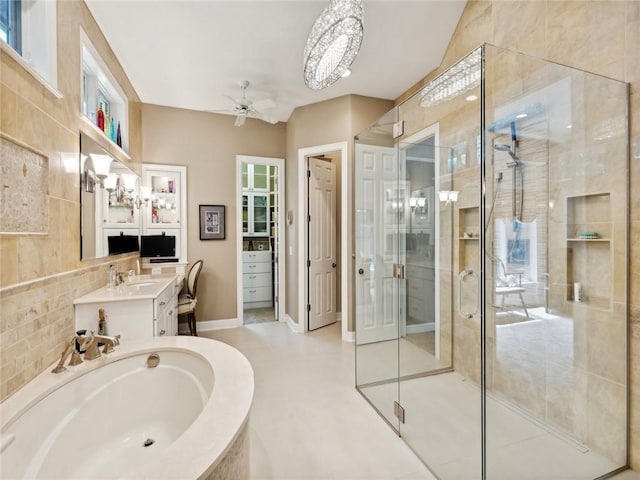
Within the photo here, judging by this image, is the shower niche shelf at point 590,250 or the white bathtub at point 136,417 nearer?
the white bathtub at point 136,417

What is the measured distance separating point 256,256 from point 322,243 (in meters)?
1.64

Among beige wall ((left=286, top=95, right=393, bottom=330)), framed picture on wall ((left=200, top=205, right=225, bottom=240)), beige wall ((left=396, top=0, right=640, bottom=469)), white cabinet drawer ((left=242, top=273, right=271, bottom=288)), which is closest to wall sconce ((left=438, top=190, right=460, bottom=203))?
beige wall ((left=396, top=0, right=640, bottom=469))

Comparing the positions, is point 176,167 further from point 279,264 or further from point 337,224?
point 337,224

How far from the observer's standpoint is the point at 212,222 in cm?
425

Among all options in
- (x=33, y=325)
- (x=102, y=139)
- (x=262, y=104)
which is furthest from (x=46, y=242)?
(x=262, y=104)

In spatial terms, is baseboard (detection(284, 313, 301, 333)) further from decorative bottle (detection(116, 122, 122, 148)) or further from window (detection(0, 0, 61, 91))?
window (detection(0, 0, 61, 91))

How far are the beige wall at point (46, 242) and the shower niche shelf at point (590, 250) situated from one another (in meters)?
3.08

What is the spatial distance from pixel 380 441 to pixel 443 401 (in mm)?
630

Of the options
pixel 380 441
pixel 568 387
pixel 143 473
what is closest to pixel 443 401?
pixel 380 441

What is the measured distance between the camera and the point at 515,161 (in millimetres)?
2119

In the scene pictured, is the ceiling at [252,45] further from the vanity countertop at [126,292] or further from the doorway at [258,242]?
the vanity countertop at [126,292]

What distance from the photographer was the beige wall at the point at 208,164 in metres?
4.03

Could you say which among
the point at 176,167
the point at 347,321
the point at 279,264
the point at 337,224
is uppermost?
the point at 176,167

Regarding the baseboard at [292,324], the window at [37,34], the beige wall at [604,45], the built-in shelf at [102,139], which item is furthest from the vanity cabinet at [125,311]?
the beige wall at [604,45]
